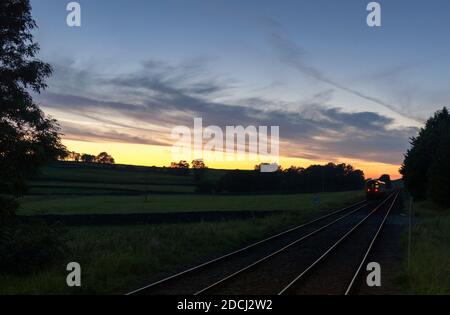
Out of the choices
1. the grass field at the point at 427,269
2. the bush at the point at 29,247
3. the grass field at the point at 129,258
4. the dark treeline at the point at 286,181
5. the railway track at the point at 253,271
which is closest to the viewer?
the grass field at the point at 427,269

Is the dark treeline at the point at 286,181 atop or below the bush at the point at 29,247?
atop

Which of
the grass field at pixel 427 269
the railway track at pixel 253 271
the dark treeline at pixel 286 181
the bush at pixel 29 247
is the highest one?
the dark treeline at pixel 286 181

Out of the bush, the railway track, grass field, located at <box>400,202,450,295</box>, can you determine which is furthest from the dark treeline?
the bush

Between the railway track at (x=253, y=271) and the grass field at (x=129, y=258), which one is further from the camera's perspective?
the grass field at (x=129, y=258)

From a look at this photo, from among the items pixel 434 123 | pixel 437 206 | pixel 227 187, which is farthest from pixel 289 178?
pixel 437 206

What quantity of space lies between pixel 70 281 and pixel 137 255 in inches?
196

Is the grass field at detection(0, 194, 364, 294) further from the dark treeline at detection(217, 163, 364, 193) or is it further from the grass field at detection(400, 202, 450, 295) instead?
the dark treeline at detection(217, 163, 364, 193)

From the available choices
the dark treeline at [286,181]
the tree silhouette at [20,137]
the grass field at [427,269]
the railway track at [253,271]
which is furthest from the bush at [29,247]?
the dark treeline at [286,181]

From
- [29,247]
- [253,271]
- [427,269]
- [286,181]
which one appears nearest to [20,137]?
[29,247]

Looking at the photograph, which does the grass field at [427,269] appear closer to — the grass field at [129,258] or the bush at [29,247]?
the grass field at [129,258]

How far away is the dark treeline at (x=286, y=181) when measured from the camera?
143 metres

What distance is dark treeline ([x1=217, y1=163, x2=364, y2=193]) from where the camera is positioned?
142750 mm

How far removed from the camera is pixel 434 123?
81.1m
